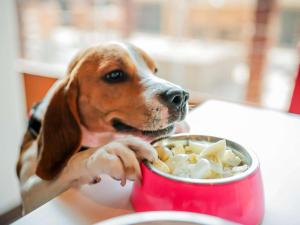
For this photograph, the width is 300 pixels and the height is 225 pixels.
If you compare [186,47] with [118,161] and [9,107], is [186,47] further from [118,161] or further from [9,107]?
[118,161]

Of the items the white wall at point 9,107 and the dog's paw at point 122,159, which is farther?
the white wall at point 9,107

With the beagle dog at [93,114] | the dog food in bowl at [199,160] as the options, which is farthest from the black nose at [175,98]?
the dog food in bowl at [199,160]

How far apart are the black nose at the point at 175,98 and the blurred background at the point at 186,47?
0.67 metres

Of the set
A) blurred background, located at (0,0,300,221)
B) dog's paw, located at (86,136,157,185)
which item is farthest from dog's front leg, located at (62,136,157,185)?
blurred background, located at (0,0,300,221)

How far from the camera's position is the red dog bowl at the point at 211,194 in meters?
0.43

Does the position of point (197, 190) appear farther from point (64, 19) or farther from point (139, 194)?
point (64, 19)

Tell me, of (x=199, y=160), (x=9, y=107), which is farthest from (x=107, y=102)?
(x=9, y=107)

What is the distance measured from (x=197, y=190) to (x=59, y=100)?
1.38 ft

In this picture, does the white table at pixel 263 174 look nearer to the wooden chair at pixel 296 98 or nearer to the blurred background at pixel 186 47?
the wooden chair at pixel 296 98

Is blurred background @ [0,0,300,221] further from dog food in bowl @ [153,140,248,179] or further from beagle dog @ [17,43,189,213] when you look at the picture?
dog food in bowl @ [153,140,248,179]

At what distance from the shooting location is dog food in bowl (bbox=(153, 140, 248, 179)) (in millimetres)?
472

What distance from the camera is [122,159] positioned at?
537mm

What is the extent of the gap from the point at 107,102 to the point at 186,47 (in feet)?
3.22

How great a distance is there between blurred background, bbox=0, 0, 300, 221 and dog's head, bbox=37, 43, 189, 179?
0.56 metres
